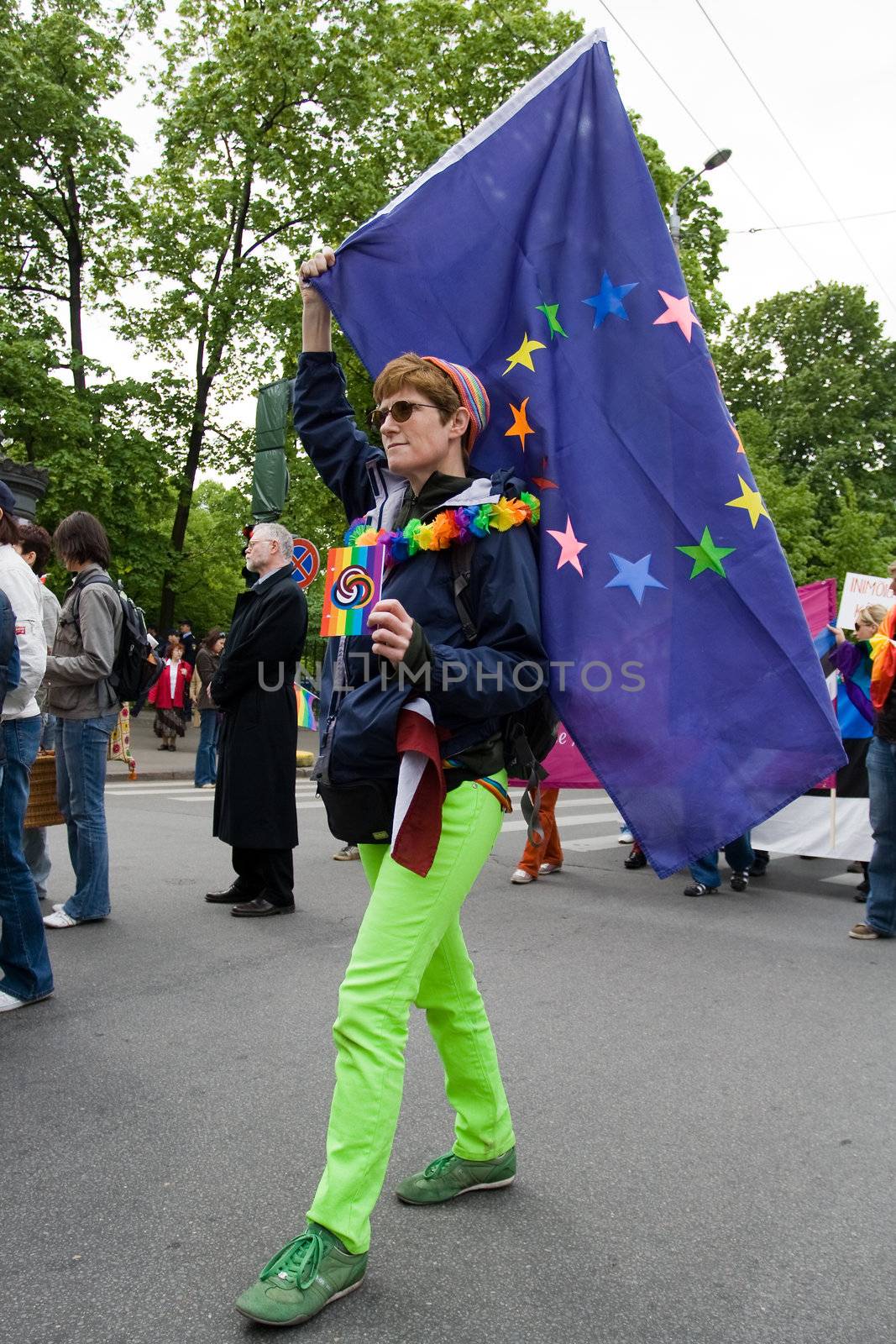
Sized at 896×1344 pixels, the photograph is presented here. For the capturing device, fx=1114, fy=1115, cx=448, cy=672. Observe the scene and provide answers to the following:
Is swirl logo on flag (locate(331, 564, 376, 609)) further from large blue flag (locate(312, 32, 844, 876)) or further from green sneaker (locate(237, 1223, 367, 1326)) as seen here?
green sneaker (locate(237, 1223, 367, 1326))

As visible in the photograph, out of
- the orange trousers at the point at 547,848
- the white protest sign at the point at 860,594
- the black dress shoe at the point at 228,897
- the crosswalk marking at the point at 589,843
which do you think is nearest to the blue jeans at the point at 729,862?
the orange trousers at the point at 547,848

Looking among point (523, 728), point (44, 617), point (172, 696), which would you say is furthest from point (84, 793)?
point (172, 696)

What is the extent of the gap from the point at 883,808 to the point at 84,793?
4417 millimetres

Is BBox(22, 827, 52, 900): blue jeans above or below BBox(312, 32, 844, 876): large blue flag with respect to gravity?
below

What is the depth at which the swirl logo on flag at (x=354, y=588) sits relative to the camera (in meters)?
2.62

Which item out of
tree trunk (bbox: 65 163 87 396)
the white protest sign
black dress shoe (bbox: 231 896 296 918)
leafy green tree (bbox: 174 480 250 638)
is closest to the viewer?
black dress shoe (bbox: 231 896 296 918)

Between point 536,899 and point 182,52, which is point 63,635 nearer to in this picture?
point 536,899

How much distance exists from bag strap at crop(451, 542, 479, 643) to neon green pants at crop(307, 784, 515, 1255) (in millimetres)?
360

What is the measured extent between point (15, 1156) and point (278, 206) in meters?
22.1

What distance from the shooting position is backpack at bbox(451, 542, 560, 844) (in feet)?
Result: 8.44

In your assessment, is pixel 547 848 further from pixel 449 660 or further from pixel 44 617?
pixel 449 660

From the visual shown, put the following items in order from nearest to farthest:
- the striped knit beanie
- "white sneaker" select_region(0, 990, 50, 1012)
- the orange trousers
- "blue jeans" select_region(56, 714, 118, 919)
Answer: the striped knit beanie, "white sneaker" select_region(0, 990, 50, 1012), "blue jeans" select_region(56, 714, 118, 919), the orange trousers

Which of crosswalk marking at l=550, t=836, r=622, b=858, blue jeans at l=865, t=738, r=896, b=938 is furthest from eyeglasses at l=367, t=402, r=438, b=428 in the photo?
crosswalk marking at l=550, t=836, r=622, b=858

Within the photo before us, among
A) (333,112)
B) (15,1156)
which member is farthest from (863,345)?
(15,1156)
